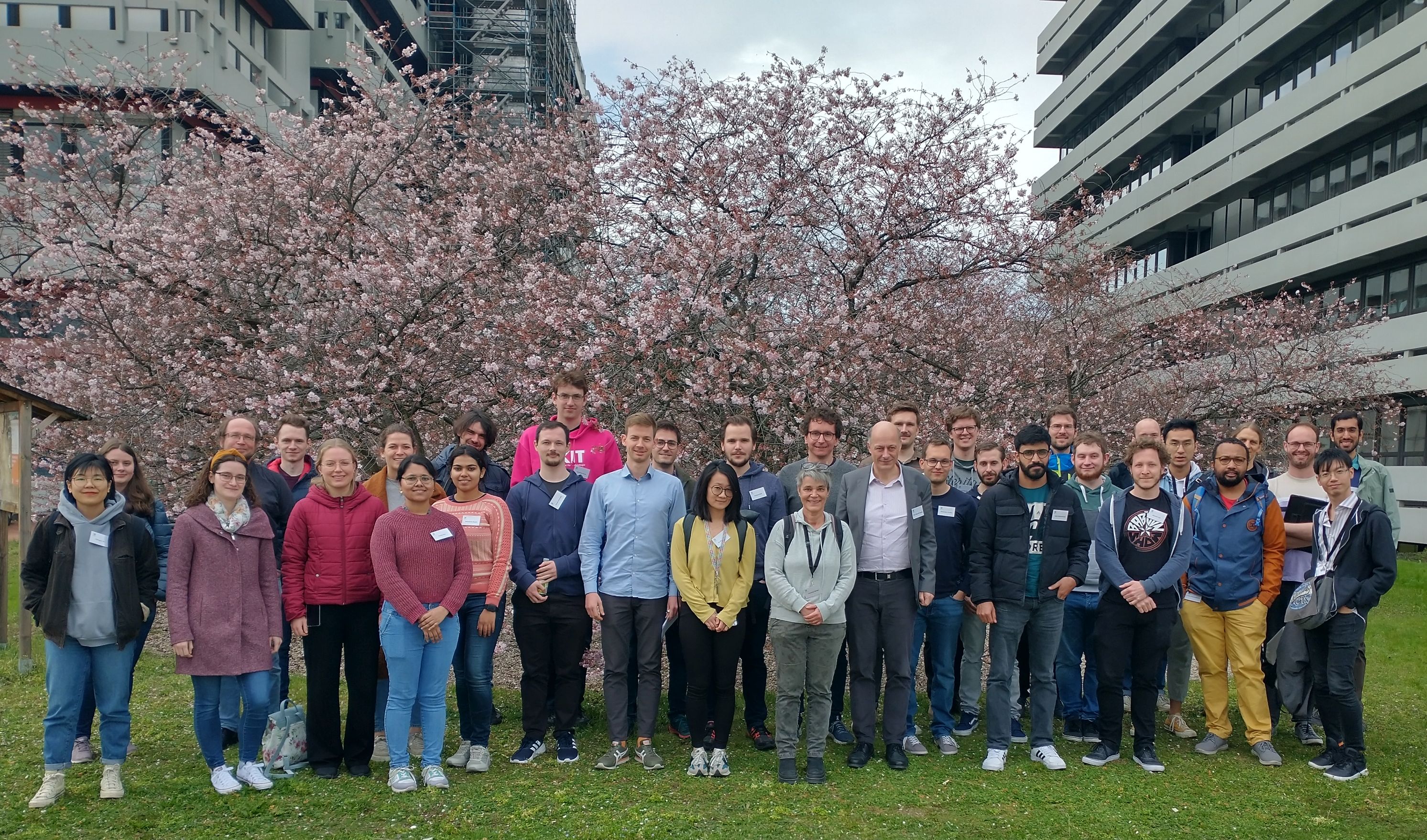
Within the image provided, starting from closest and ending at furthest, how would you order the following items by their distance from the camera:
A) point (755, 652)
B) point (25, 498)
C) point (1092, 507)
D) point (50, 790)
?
point (50, 790) → point (755, 652) → point (1092, 507) → point (25, 498)

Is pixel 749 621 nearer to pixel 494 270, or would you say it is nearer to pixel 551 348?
pixel 551 348

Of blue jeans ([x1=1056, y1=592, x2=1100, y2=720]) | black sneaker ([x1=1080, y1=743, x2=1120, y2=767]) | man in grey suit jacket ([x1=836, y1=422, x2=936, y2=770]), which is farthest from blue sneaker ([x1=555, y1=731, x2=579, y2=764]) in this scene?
blue jeans ([x1=1056, y1=592, x2=1100, y2=720])

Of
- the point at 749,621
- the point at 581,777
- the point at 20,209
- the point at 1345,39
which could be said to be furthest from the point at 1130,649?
the point at 1345,39

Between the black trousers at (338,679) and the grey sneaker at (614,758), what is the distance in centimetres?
128

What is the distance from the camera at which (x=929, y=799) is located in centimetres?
510

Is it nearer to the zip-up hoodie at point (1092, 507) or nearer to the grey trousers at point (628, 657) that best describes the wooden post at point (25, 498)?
the grey trousers at point (628, 657)

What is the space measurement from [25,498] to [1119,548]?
830 centimetres

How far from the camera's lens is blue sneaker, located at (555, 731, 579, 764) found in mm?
5652

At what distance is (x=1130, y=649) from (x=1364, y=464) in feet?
7.73

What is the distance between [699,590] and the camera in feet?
18.1

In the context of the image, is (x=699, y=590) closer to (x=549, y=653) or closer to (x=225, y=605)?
(x=549, y=653)

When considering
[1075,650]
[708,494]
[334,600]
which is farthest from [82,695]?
[1075,650]

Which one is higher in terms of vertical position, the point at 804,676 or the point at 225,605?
the point at 225,605

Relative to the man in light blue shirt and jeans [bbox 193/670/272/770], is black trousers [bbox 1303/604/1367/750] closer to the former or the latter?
the man in light blue shirt
